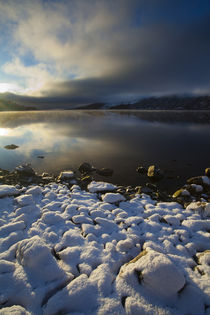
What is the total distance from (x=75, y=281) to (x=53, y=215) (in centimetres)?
256

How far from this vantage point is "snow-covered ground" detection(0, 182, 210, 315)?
2.70m

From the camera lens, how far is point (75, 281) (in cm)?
299

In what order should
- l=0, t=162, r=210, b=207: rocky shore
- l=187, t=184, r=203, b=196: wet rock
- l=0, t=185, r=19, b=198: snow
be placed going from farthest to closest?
l=187, t=184, r=203, b=196: wet rock
l=0, t=162, r=210, b=207: rocky shore
l=0, t=185, r=19, b=198: snow

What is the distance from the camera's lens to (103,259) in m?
3.65

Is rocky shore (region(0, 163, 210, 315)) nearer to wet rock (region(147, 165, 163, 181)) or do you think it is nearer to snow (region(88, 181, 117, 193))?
snow (region(88, 181, 117, 193))

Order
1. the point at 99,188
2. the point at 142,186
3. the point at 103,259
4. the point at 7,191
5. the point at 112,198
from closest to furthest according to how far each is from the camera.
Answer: the point at 103,259 → the point at 7,191 → the point at 112,198 → the point at 99,188 → the point at 142,186

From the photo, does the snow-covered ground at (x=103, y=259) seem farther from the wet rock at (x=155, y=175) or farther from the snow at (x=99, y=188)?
the wet rock at (x=155, y=175)

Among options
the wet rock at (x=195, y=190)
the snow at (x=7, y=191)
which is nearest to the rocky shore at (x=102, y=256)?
the snow at (x=7, y=191)

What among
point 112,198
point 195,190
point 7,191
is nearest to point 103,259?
point 112,198

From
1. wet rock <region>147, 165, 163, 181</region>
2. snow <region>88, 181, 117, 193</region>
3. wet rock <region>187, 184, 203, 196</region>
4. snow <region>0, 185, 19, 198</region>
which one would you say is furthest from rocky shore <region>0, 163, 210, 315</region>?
wet rock <region>147, 165, 163, 181</region>

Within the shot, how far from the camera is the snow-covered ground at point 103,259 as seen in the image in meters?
2.70

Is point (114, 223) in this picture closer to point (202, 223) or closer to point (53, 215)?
point (53, 215)

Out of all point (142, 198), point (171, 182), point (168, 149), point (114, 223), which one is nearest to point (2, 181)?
point (114, 223)

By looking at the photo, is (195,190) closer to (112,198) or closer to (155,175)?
(155,175)
